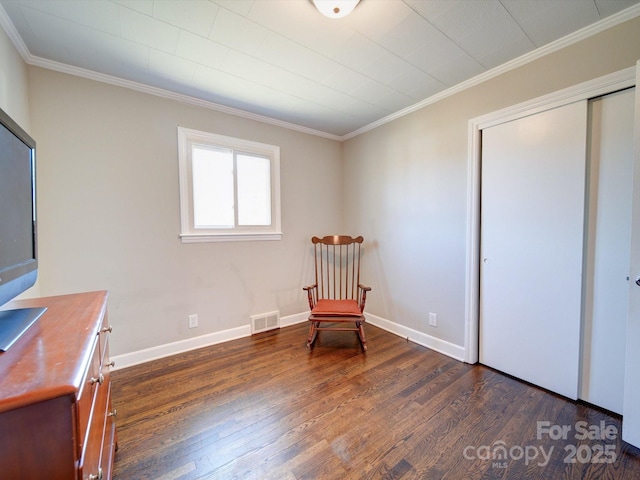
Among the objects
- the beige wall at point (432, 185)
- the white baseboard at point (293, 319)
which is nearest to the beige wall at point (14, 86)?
the white baseboard at point (293, 319)

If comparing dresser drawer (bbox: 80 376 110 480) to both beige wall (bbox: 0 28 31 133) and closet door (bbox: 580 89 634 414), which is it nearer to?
beige wall (bbox: 0 28 31 133)

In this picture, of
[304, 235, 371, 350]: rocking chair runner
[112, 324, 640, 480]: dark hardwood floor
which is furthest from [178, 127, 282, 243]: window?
[112, 324, 640, 480]: dark hardwood floor

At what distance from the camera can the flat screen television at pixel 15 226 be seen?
0.89 metres

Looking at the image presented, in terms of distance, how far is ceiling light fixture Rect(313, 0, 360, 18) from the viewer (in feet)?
4.48

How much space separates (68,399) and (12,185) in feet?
3.01

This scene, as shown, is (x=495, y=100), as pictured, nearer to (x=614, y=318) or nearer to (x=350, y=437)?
(x=614, y=318)

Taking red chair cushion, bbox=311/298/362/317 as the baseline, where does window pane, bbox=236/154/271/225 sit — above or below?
above

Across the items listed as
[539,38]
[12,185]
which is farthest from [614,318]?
[12,185]

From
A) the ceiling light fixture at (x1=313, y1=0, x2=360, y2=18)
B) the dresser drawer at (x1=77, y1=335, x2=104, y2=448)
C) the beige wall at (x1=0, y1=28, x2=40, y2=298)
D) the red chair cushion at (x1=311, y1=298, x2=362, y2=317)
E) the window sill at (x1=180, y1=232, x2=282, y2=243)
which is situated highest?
the ceiling light fixture at (x1=313, y1=0, x2=360, y2=18)

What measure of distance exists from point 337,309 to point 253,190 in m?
1.59

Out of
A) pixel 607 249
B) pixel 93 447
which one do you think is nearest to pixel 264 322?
pixel 93 447

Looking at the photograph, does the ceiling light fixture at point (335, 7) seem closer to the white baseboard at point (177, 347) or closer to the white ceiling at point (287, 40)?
the white ceiling at point (287, 40)

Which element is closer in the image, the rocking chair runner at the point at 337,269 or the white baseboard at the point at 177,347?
the white baseboard at the point at 177,347

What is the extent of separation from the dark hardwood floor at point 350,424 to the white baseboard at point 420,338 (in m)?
0.13
